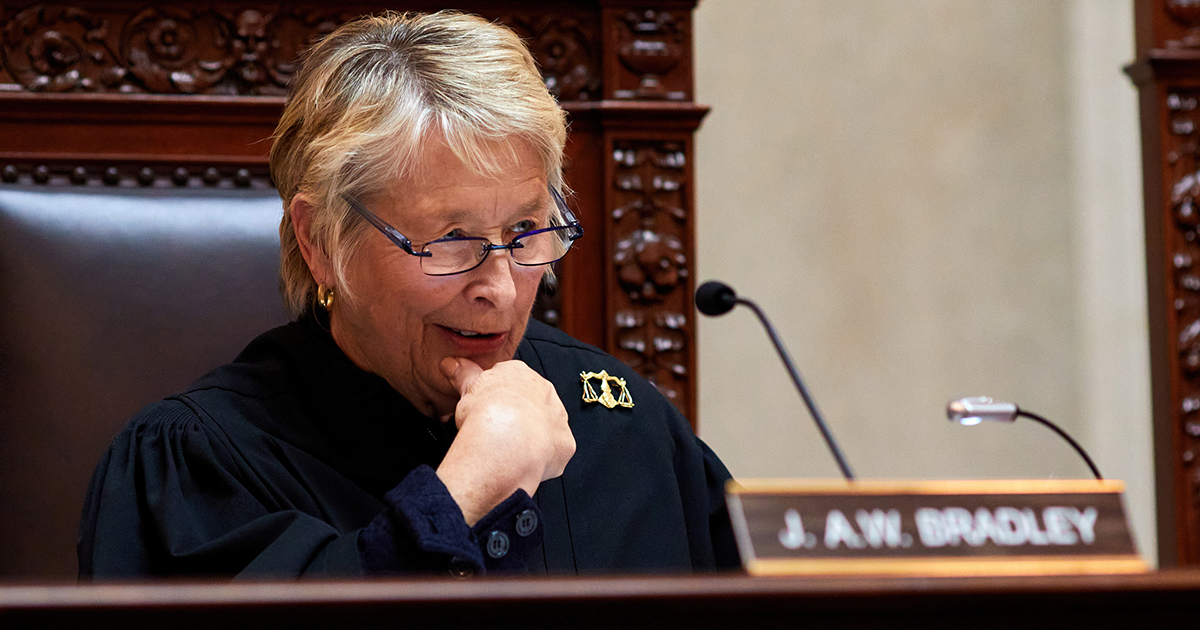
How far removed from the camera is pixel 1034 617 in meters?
0.75

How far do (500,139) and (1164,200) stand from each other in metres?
1.52

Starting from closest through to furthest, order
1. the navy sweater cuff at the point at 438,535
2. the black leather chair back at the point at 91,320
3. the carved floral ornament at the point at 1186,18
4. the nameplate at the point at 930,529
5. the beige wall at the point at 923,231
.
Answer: the nameplate at the point at 930,529 < the navy sweater cuff at the point at 438,535 < the black leather chair back at the point at 91,320 < the carved floral ornament at the point at 1186,18 < the beige wall at the point at 923,231

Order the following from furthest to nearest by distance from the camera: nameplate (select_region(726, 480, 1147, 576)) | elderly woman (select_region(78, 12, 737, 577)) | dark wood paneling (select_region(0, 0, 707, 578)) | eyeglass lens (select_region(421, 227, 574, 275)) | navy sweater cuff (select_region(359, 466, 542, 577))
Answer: dark wood paneling (select_region(0, 0, 707, 578)) < eyeglass lens (select_region(421, 227, 574, 275)) < elderly woman (select_region(78, 12, 737, 577)) < navy sweater cuff (select_region(359, 466, 542, 577)) < nameplate (select_region(726, 480, 1147, 576))

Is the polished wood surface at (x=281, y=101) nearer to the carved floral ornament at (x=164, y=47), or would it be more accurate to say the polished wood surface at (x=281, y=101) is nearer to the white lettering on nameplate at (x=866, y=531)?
the carved floral ornament at (x=164, y=47)

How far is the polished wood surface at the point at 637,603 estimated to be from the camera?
2.15 feet

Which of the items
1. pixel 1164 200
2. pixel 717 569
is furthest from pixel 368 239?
pixel 1164 200

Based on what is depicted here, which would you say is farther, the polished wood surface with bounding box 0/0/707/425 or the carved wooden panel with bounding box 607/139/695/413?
the carved wooden panel with bounding box 607/139/695/413

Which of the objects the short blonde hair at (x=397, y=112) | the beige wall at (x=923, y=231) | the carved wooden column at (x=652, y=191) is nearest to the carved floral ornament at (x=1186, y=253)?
the beige wall at (x=923, y=231)

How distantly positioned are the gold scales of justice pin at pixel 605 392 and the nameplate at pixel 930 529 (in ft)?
2.70

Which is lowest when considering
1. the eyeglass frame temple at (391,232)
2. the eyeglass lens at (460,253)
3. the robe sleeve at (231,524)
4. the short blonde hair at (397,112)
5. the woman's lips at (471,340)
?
the robe sleeve at (231,524)

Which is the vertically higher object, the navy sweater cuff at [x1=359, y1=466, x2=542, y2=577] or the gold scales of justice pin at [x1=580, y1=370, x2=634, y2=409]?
the gold scales of justice pin at [x1=580, y1=370, x2=634, y2=409]

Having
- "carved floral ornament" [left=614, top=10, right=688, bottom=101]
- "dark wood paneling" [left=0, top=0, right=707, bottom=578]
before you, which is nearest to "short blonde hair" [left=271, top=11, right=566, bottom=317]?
"dark wood paneling" [left=0, top=0, right=707, bottom=578]

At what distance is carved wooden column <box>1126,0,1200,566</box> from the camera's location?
7.30ft

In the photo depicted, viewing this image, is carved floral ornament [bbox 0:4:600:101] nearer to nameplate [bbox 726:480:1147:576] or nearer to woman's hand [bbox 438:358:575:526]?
woman's hand [bbox 438:358:575:526]
